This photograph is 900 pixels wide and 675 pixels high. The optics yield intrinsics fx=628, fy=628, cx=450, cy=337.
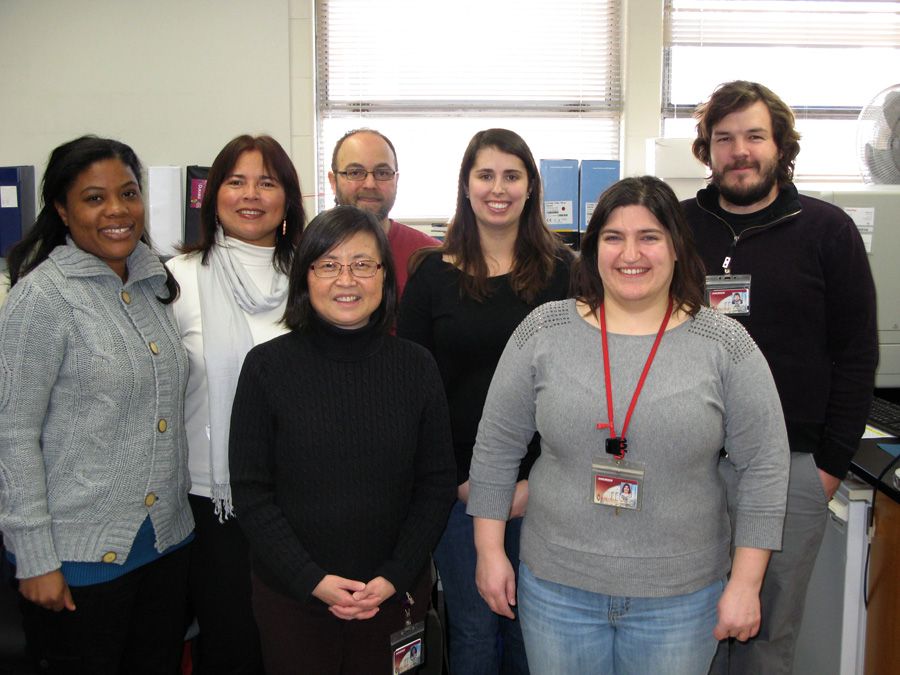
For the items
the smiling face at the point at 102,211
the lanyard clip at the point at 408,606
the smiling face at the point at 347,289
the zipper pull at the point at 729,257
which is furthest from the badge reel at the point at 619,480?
the smiling face at the point at 102,211

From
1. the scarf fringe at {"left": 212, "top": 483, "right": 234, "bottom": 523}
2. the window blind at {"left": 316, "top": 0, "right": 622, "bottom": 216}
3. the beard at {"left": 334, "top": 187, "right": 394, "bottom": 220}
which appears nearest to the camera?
the scarf fringe at {"left": 212, "top": 483, "right": 234, "bottom": 523}

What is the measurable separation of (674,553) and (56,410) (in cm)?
122

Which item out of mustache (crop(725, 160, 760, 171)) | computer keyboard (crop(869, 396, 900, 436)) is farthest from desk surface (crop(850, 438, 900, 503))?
mustache (crop(725, 160, 760, 171))

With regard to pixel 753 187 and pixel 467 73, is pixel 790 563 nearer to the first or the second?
pixel 753 187

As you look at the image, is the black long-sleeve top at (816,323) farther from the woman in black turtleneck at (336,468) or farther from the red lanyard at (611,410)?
the woman in black turtleneck at (336,468)

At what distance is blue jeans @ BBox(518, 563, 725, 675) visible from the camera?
45.4 inches

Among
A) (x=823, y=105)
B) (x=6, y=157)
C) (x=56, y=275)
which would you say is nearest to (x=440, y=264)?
(x=56, y=275)

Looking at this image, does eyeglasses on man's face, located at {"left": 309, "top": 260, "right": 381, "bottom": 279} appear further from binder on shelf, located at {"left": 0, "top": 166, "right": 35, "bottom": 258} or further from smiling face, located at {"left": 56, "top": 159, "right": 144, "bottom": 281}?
binder on shelf, located at {"left": 0, "top": 166, "right": 35, "bottom": 258}

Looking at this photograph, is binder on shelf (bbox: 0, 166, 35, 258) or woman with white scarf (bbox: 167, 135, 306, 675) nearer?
woman with white scarf (bbox: 167, 135, 306, 675)

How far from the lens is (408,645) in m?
1.26

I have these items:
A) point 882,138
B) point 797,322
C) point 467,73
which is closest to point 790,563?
point 797,322

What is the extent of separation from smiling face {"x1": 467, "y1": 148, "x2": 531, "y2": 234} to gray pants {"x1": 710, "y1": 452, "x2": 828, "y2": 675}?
83 centimetres

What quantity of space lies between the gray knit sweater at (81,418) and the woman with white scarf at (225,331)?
0.36 feet

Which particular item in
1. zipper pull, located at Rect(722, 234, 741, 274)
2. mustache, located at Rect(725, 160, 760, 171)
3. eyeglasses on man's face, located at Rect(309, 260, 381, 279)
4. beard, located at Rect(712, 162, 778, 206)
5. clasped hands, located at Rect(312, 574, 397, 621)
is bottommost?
clasped hands, located at Rect(312, 574, 397, 621)
